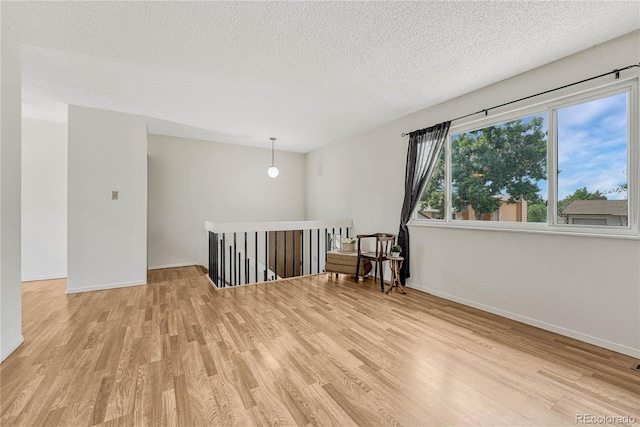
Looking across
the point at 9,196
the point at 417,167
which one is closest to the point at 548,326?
the point at 417,167

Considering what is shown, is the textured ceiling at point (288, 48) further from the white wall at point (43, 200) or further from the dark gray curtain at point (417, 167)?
the white wall at point (43, 200)

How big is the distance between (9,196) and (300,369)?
9.17 feet

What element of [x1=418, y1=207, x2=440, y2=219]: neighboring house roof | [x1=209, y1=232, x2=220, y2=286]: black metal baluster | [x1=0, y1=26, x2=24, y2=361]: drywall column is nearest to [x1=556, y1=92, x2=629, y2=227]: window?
[x1=418, y1=207, x2=440, y2=219]: neighboring house roof

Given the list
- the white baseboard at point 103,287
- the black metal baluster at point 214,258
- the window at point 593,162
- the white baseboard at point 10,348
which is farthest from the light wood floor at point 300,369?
the window at point 593,162

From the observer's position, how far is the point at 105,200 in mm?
3777

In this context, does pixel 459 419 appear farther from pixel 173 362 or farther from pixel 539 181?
pixel 539 181

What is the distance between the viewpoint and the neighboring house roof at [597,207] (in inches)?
86.3

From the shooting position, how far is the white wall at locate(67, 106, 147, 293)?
11.8 ft

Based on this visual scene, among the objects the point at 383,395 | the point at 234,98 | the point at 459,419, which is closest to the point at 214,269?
the point at 234,98

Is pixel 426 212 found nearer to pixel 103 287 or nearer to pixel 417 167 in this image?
pixel 417 167

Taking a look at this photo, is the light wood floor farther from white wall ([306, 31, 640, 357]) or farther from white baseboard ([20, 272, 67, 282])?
white baseboard ([20, 272, 67, 282])

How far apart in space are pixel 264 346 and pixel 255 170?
467 centimetres

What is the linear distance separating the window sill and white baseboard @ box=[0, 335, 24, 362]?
174 inches

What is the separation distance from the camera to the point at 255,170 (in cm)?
618
